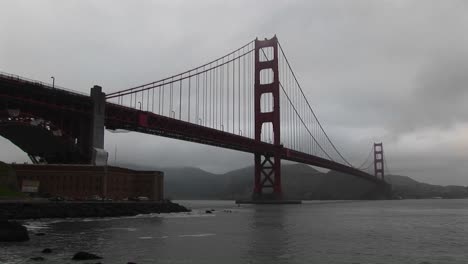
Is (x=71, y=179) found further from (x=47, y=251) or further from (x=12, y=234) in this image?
(x=47, y=251)

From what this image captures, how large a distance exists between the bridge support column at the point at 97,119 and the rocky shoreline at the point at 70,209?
9793mm

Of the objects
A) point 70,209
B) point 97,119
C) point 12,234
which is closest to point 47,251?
point 12,234

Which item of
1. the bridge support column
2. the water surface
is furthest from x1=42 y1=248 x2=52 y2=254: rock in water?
the bridge support column

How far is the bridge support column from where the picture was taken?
238ft

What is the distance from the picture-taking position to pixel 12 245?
29625mm

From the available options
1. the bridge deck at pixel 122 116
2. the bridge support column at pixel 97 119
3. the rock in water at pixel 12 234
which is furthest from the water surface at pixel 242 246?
the bridge support column at pixel 97 119

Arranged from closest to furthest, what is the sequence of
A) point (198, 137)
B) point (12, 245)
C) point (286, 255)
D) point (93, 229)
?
1. point (286, 255)
2. point (12, 245)
3. point (93, 229)
4. point (198, 137)

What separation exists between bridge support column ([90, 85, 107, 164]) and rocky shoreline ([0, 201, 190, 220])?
9793mm

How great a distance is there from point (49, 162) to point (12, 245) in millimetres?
48952

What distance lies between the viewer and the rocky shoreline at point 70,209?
4897 cm

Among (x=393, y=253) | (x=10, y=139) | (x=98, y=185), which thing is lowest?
(x=393, y=253)

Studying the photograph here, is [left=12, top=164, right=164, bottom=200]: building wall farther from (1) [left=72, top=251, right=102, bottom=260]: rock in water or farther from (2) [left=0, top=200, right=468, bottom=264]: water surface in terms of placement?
(1) [left=72, top=251, right=102, bottom=260]: rock in water

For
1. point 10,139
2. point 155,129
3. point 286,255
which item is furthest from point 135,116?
point 286,255

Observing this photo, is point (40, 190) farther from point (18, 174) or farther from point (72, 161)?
point (72, 161)
